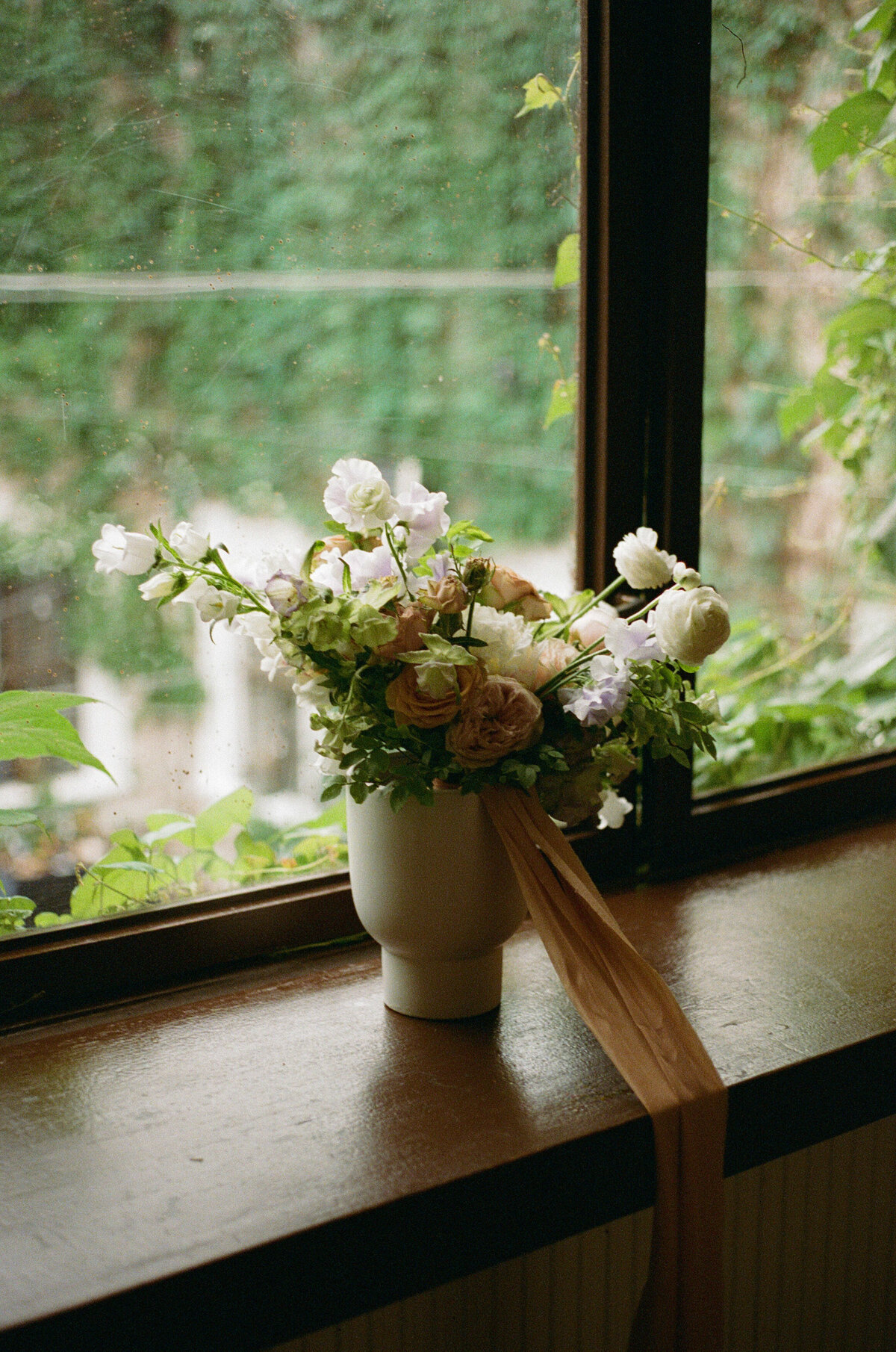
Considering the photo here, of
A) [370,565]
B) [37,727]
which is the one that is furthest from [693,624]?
[37,727]

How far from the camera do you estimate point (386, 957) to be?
1.08m

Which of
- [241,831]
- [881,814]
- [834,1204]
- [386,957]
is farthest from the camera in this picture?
[881,814]

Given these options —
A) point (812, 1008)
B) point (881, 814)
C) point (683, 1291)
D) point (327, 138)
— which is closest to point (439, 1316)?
point (683, 1291)

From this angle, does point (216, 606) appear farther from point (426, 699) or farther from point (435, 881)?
point (435, 881)

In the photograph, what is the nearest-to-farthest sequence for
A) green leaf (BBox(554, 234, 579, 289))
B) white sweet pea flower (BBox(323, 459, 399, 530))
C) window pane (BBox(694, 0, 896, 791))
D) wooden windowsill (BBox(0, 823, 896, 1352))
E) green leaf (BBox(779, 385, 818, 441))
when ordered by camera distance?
wooden windowsill (BBox(0, 823, 896, 1352)), white sweet pea flower (BBox(323, 459, 399, 530)), green leaf (BBox(554, 234, 579, 289)), window pane (BBox(694, 0, 896, 791)), green leaf (BBox(779, 385, 818, 441))

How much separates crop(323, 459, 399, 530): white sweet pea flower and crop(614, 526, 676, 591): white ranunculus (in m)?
0.19

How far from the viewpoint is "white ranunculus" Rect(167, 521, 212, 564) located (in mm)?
912

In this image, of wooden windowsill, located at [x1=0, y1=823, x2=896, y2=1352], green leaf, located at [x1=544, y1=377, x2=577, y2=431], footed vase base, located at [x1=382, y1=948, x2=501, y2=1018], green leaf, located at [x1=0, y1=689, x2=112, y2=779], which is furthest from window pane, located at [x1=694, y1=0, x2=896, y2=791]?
green leaf, located at [x1=0, y1=689, x2=112, y2=779]

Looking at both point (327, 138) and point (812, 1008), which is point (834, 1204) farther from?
point (327, 138)

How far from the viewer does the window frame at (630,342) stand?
1.21 m

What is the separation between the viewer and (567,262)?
51.7 inches

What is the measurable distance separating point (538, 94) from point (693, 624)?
2.28 feet

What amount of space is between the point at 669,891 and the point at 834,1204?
409 mm

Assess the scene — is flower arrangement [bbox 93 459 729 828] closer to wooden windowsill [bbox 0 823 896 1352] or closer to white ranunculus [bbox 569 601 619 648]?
white ranunculus [bbox 569 601 619 648]
